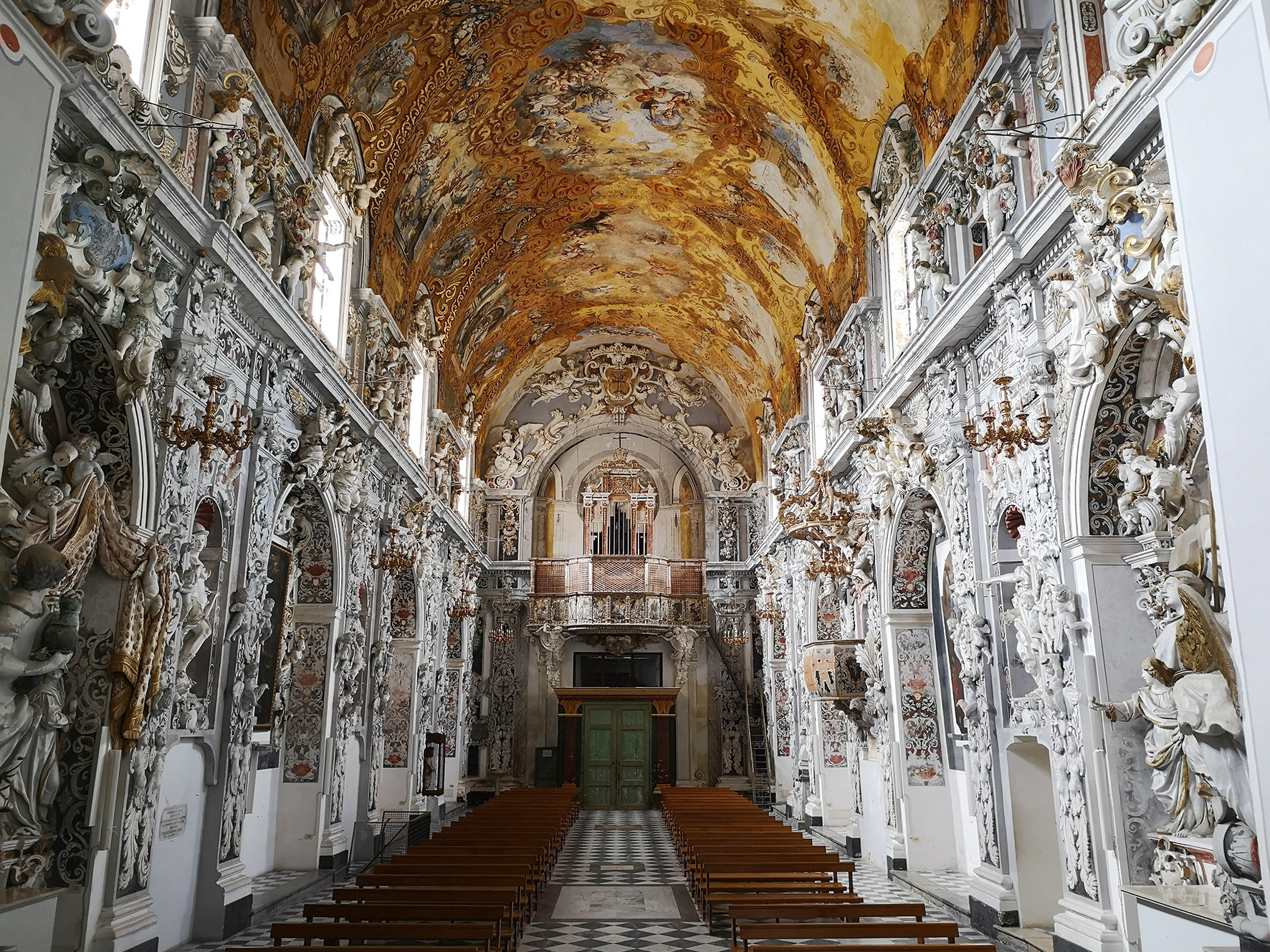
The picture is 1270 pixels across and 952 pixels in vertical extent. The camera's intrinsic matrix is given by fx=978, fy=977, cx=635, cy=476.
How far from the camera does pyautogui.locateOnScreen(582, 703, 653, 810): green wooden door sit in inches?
1022

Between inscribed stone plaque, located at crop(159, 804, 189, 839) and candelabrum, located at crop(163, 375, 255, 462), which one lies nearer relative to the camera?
candelabrum, located at crop(163, 375, 255, 462)

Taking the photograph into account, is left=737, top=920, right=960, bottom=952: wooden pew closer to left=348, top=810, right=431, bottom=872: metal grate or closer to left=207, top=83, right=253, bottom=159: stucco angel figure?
left=348, top=810, right=431, bottom=872: metal grate

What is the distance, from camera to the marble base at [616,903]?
11.7 meters

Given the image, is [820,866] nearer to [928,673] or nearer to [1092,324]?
[928,673]

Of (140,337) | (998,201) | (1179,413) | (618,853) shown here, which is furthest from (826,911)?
(618,853)

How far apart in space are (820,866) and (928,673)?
4166 millimetres

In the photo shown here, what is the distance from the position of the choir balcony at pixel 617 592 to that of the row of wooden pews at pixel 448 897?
405 inches

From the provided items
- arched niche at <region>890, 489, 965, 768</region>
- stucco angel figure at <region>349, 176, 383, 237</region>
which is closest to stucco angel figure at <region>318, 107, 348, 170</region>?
stucco angel figure at <region>349, 176, 383, 237</region>

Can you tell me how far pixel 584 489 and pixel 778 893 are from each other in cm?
1938

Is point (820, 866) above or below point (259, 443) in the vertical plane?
below

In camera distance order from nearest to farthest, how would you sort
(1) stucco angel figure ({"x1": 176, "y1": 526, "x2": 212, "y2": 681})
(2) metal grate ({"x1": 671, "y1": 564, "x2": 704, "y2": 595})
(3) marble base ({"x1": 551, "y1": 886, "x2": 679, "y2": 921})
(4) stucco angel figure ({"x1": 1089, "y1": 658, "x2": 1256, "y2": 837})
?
(4) stucco angel figure ({"x1": 1089, "y1": 658, "x2": 1256, "y2": 837}) < (1) stucco angel figure ({"x1": 176, "y1": 526, "x2": 212, "y2": 681}) < (3) marble base ({"x1": 551, "y1": 886, "x2": 679, "y2": 921}) < (2) metal grate ({"x1": 671, "y1": 564, "x2": 704, "y2": 595})

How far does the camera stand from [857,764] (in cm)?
1630

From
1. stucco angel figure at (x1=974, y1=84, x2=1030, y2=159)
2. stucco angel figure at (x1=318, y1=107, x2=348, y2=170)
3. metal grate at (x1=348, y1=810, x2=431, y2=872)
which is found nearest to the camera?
stucco angel figure at (x1=974, y1=84, x2=1030, y2=159)

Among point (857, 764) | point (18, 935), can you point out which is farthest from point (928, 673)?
point (18, 935)
